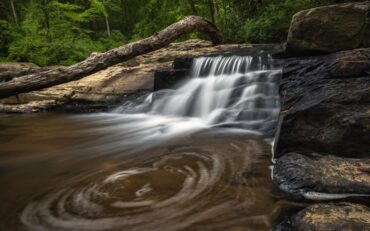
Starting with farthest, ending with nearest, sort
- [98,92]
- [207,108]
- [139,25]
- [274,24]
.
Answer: [139,25] < [274,24] < [98,92] < [207,108]

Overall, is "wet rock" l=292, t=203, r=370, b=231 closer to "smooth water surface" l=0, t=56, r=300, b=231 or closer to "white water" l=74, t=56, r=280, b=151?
"smooth water surface" l=0, t=56, r=300, b=231

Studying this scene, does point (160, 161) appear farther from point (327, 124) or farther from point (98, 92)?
point (98, 92)

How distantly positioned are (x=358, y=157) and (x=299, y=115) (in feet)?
2.71

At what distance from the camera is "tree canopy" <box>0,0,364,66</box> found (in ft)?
37.2

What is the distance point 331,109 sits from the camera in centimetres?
389

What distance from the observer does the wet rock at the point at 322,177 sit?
299 cm

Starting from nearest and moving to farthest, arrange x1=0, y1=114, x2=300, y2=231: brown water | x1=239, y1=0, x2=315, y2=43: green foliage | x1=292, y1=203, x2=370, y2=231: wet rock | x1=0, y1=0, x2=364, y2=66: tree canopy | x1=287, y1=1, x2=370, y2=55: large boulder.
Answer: x1=292, y1=203, x2=370, y2=231: wet rock < x1=0, y1=114, x2=300, y2=231: brown water < x1=287, y1=1, x2=370, y2=55: large boulder < x1=239, y1=0, x2=315, y2=43: green foliage < x1=0, y1=0, x2=364, y2=66: tree canopy

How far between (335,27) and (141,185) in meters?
4.39

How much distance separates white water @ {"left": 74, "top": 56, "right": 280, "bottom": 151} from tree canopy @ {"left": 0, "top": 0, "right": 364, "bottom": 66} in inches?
128

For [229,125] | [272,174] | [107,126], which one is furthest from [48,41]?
[272,174]

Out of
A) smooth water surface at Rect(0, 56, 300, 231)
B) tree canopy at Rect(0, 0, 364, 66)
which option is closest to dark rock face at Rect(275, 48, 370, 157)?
smooth water surface at Rect(0, 56, 300, 231)

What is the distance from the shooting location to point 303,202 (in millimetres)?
2986

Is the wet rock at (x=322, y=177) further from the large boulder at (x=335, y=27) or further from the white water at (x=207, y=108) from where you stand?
the large boulder at (x=335, y=27)

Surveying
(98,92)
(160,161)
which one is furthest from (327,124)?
(98,92)
